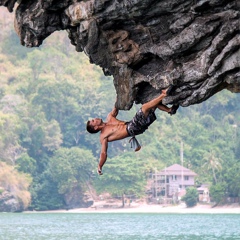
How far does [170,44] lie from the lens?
567 inches

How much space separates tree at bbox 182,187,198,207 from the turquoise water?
3.34 m

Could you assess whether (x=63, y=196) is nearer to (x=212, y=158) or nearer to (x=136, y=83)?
(x=212, y=158)

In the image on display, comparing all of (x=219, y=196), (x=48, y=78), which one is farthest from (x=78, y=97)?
(x=219, y=196)

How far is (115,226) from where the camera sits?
59500mm

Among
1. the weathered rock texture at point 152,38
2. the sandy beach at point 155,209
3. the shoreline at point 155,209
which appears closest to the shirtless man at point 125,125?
the weathered rock texture at point 152,38

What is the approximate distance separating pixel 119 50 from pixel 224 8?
2.11 meters

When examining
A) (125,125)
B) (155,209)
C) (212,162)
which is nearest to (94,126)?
(125,125)

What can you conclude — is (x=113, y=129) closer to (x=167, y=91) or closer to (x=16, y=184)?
(x=167, y=91)

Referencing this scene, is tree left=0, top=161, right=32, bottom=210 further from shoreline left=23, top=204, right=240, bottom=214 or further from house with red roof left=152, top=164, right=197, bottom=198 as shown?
house with red roof left=152, top=164, right=197, bottom=198

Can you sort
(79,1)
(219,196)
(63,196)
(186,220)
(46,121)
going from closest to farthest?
(79,1) → (186,220) → (219,196) → (63,196) → (46,121)

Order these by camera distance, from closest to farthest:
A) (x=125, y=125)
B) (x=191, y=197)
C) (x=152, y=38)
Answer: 1. (x=125, y=125)
2. (x=152, y=38)
3. (x=191, y=197)

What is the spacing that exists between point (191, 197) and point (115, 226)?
20645 millimetres

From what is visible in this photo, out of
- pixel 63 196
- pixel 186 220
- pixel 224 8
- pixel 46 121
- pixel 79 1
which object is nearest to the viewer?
pixel 224 8

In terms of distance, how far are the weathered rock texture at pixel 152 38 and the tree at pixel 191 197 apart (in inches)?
2504
